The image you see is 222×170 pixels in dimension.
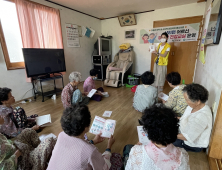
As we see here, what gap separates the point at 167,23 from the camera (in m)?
3.53

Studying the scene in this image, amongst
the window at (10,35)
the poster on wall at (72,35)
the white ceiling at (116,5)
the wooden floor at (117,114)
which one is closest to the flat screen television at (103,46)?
the poster on wall at (72,35)

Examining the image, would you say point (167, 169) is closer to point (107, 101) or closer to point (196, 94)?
point (196, 94)

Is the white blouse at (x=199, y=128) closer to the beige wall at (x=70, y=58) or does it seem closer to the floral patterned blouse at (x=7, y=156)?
the floral patterned blouse at (x=7, y=156)

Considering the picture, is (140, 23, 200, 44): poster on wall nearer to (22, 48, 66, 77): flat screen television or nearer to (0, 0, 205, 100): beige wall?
(0, 0, 205, 100): beige wall

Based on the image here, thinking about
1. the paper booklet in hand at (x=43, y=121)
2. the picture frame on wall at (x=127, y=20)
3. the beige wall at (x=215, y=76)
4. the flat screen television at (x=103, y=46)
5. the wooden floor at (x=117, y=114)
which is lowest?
the wooden floor at (x=117, y=114)

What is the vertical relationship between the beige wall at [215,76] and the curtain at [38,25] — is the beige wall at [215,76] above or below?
below

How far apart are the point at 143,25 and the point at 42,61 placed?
3.13 m

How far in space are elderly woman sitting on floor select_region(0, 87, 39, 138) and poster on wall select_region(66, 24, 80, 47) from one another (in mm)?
2495

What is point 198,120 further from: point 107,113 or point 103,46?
point 103,46

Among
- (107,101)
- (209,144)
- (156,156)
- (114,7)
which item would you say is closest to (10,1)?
(114,7)

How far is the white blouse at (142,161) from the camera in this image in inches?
23.7

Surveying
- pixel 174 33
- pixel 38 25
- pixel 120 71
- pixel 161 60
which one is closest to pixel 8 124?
pixel 38 25

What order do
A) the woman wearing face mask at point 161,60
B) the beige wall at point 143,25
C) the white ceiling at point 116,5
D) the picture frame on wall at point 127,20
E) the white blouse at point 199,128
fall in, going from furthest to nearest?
1. the picture frame on wall at point 127,20
2. the beige wall at point 143,25
3. the white ceiling at point 116,5
4. the woman wearing face mask at point 161,60
5. the white blouse at point 199,128

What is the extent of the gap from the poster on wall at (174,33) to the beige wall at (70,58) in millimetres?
1743
